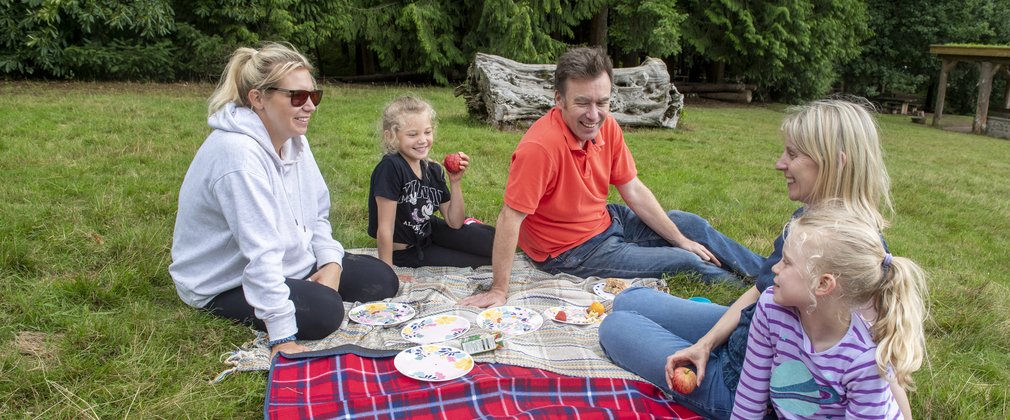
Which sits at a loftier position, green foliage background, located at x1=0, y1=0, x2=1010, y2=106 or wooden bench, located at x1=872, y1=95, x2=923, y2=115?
green foliage background, located at x1=0, y1=0, x2=1010, y2=106

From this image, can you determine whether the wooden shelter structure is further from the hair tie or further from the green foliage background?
the hair tie

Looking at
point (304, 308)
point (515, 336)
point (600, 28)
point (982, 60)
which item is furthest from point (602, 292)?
point (982, 60)

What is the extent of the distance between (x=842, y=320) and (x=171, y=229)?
13.3ft

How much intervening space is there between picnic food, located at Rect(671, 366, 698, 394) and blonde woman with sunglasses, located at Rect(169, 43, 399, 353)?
1629mm

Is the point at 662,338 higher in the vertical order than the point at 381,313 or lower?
higher

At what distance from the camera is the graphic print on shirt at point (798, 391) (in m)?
2.14

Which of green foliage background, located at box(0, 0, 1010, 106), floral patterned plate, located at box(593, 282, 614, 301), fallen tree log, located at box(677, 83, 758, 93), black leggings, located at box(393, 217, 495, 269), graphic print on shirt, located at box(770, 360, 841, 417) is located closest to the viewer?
graphic print on shirt, located at box(770, 360, 841, 417)

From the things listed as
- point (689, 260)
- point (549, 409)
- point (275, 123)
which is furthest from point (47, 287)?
point (689, 260)

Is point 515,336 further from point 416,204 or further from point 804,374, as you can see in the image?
point 804,374

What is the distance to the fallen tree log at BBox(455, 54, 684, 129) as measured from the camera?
9781 mm

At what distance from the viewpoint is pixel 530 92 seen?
32.5 feet

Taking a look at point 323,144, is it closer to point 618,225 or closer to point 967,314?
point 618,225

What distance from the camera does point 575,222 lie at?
13.5ft

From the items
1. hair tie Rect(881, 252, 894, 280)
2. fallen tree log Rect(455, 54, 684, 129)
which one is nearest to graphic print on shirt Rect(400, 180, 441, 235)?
hair tie Rect(881, 252, 894, 280)
